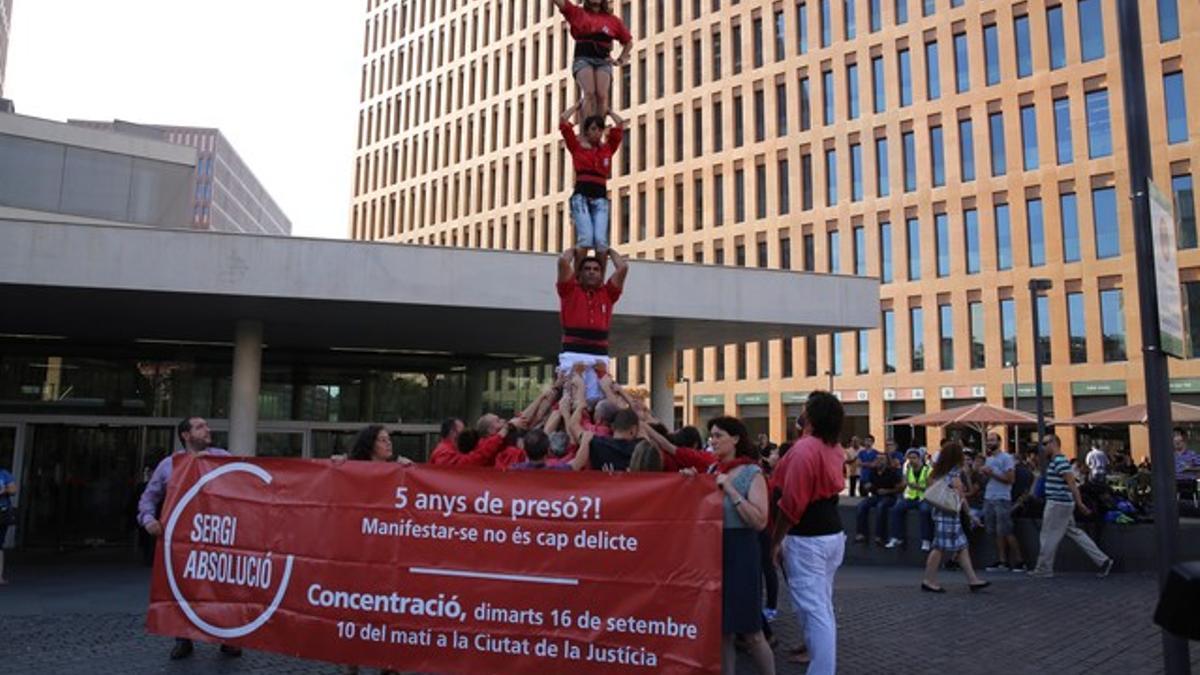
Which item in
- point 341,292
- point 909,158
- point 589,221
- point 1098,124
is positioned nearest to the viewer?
point 589,221

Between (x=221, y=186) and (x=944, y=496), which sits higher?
(x=221, y=186)

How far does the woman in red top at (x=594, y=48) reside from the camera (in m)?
9.67

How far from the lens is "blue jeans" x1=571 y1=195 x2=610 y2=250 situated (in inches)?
398

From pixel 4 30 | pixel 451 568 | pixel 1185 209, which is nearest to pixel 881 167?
pixel 1185 209

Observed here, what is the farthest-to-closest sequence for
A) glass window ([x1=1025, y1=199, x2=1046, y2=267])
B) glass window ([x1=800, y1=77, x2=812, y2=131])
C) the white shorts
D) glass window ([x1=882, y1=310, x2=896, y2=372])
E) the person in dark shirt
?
glass window ([x1=800, y1=77, x2=812, y2=131]), glass window ([x1=882, y1=310, x2=896, y2=372]), glass window ([x1=1025, y1=199, x2=1046, y2=267]), the person in dark shirt, the white shorts

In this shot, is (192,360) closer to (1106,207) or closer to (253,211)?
(1106,207)

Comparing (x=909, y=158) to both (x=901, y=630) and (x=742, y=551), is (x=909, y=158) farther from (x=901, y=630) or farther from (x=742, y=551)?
(x=742, y=551)

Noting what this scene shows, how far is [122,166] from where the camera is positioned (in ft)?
87.6

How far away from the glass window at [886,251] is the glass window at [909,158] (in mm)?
2123

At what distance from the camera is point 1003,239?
42.9 metres

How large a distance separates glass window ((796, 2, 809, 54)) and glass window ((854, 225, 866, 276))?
10.7 meters

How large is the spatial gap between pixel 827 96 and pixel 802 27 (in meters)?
4.49

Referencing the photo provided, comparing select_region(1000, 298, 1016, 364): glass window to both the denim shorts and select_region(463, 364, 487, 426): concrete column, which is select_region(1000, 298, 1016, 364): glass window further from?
the denim shorts

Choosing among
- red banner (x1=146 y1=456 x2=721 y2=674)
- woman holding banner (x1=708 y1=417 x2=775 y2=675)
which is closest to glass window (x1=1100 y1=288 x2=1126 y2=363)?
woman holding banner (x1=708 y1=417 x2=775 y2=675)
